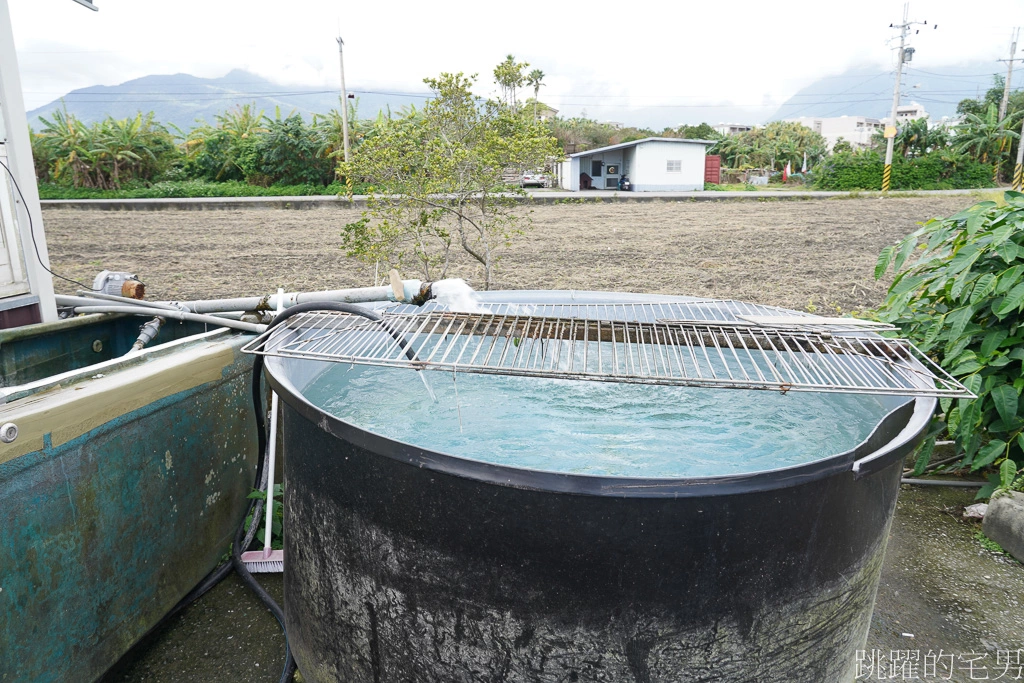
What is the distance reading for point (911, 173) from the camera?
2862 centimetres

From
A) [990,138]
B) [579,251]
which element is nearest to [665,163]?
[990,138]

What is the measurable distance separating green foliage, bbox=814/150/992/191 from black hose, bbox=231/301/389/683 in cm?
3013

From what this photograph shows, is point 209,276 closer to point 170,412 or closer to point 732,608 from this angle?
point 170,412

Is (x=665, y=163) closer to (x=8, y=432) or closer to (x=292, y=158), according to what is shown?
(x=292, y=158)

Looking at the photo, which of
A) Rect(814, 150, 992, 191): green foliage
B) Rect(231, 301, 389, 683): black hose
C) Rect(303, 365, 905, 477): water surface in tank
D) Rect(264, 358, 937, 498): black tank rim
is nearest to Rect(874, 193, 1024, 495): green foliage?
Rect(303, 365, 905, 477): water surface in tank

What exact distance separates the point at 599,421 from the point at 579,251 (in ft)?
27.5

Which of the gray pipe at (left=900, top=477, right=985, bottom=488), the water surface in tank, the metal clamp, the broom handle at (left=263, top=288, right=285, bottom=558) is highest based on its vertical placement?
the metal clamp

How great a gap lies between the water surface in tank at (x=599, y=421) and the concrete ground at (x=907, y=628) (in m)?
0.88

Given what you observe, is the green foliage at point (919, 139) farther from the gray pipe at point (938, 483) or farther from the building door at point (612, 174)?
the gray pipe at point (938, 483)

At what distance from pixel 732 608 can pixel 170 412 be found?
2300 millimetres

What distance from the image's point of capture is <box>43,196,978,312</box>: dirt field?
8281 mm

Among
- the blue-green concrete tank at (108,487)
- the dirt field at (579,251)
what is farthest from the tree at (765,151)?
the blue-green concrete tank at (108,487)

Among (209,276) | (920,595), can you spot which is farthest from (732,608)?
(209,276)

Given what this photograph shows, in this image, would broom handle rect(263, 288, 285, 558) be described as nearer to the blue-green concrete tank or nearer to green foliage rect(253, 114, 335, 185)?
the blue-green concrete tank
